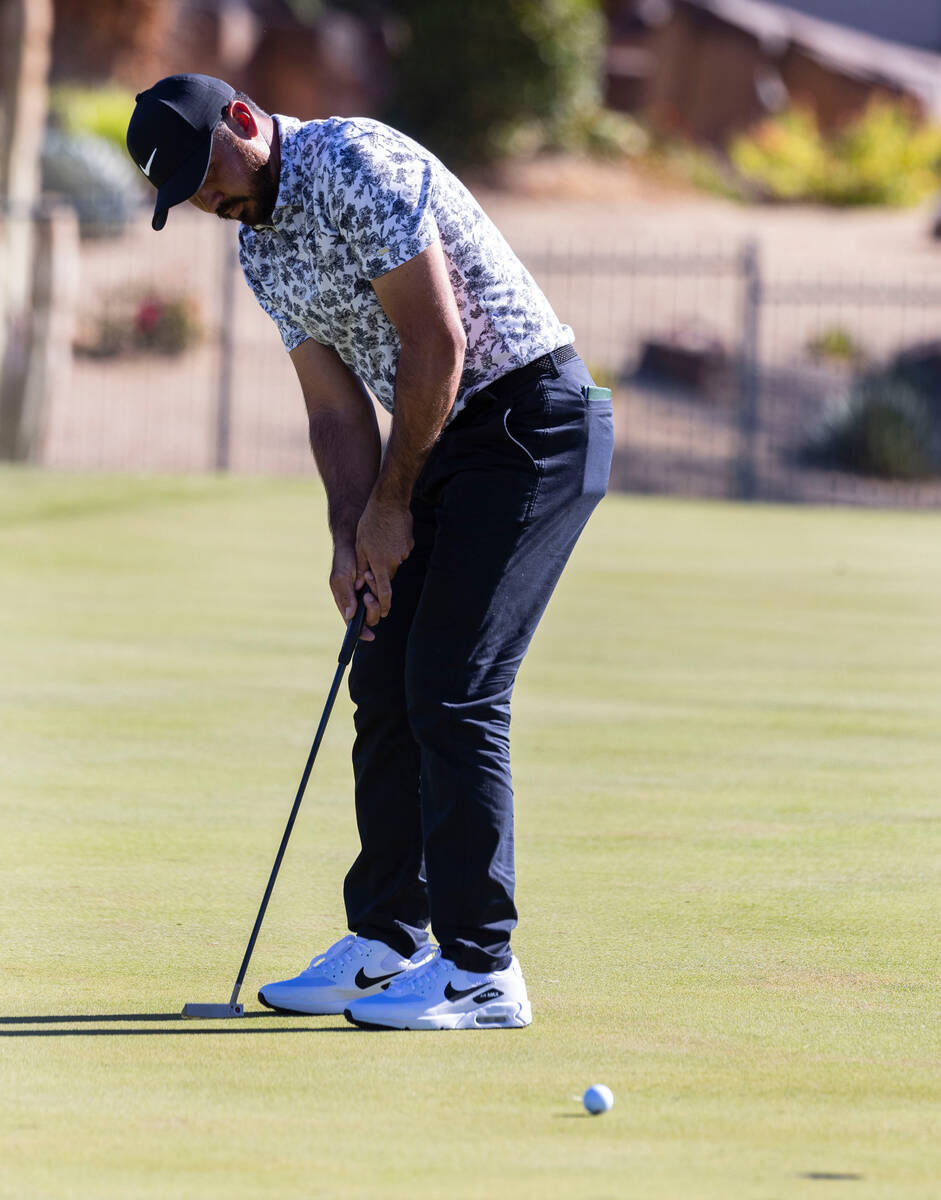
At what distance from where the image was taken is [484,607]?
181 inches

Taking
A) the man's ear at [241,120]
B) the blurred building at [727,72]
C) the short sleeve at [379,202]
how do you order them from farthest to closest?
1. the blurred building at [727,72]
2. the man's ear at [241,120]
3. the short sleeve at [379,202]

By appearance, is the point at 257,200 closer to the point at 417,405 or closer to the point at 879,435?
the point at 417,405

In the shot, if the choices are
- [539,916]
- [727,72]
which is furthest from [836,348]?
[539,916]

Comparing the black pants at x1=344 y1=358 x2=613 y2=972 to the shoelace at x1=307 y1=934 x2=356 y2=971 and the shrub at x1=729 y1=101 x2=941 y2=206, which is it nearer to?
the shoelace at x1=307 y1=934 x2=356 y2=971

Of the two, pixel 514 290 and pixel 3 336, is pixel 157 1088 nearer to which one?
pixel 514 290

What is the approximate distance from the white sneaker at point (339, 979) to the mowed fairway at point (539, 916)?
0.21 feet

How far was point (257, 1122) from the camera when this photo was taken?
382cm

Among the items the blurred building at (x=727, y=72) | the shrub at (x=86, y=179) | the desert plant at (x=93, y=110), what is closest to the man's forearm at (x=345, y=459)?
the shrub at (x=86, y=179)

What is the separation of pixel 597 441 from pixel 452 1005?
1.30 m

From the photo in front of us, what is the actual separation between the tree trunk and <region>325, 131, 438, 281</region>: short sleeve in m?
17.6

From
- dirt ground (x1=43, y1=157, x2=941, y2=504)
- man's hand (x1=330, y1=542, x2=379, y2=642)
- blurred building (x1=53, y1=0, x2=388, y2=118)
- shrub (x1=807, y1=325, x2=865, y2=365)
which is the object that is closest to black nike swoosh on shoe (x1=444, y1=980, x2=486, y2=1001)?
man's hand (x1=330, y1=542, x2=379, y2=642)

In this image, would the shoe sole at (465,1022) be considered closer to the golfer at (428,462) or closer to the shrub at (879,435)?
the golfer at (428,462)

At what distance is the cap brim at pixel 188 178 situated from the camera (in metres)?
4.41

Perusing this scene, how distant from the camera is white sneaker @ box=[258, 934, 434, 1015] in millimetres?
4684
